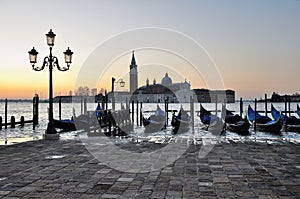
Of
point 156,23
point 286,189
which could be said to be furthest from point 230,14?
point 286,189

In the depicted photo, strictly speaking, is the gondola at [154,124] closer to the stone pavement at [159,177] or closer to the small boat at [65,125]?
the small boat at [65,125]

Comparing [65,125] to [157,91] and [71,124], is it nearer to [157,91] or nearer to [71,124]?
[71,124]

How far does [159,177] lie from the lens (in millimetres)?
5191

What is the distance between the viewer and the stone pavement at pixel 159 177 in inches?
169

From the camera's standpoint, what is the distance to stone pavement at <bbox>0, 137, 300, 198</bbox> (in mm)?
4285

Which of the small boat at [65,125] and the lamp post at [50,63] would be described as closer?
the lamp post at [50,63]

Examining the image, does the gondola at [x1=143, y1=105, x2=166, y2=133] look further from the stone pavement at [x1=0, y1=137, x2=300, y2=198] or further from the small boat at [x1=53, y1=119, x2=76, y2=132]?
the stone pavement at [x1=0, y1=137, x2=300, y2=198]

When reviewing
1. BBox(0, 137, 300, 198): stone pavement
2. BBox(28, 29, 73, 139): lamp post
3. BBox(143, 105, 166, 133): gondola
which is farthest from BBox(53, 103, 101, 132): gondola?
BBox(0, 137, 300, 198): stone pavement

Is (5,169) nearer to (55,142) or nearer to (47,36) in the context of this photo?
(55,142)

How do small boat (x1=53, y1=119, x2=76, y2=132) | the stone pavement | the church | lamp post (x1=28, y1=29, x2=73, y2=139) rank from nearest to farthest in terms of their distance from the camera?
the stone pavement, lamp post (x1=28, y1=29, x2=73, y2=139), small boat (x1=53, y1=119, x2=76, y2=132), the church

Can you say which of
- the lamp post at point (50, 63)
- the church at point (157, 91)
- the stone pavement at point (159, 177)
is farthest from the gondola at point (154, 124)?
the stone pavement at point (159, 177)

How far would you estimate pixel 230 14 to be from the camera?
10.6m

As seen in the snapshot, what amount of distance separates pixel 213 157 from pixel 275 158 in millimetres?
1206

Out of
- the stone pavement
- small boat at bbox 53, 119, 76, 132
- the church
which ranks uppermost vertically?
the church
